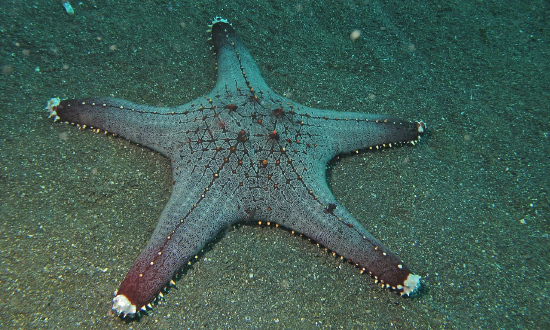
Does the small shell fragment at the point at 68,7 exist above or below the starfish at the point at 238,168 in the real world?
above

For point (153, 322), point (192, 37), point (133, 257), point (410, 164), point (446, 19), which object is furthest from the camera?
point (446, 19)

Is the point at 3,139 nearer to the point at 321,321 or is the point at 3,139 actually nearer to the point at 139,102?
the point at 139,102

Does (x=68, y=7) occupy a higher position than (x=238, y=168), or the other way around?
(x=68, y=7)

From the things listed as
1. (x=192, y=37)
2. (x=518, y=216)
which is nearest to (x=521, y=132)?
(x=518, y=216)

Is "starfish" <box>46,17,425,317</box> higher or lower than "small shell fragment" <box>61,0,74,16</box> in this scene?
lower

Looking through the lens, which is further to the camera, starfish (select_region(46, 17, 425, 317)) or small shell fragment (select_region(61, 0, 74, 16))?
small shell fragment (select_region(61, 0, 74, 16))

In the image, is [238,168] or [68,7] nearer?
[238,168]

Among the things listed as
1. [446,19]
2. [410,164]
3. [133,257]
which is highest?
[446,19]

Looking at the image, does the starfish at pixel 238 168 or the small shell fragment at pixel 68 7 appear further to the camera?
the small shell fragment at pixel 68 7
